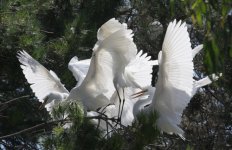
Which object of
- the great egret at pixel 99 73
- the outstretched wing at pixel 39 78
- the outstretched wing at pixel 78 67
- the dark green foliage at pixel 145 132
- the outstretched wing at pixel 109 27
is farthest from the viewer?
the outstretched wing at pixel 78 67

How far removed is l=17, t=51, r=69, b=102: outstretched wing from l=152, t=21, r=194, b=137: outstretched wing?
0.95 meters

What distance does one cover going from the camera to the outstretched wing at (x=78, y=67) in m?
4.33

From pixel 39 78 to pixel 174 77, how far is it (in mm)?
1337

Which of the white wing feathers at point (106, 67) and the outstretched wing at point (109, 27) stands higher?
the outstretched wing at point (109, 27)

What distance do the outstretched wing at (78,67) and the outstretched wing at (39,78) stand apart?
15 cm

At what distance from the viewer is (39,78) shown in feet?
15.3

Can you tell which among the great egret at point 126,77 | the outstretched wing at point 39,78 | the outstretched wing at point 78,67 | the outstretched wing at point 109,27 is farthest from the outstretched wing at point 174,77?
the outstretched wing at point 39,78

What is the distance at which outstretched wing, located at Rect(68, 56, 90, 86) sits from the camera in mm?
4328

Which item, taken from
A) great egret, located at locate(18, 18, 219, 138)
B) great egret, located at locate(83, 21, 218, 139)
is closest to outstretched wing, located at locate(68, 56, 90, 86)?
great egret, located at locate(18, 18, 219, 138)

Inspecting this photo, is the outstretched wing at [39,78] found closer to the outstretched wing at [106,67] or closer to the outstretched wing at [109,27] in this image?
the outstretched wing at [106,67]

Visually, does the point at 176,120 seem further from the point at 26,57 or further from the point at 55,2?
the point at 55,2

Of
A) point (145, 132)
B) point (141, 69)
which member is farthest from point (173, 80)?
point (145, 132)

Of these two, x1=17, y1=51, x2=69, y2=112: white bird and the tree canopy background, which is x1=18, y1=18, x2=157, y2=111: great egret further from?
the tree canopy background

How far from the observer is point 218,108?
16.4 feet
